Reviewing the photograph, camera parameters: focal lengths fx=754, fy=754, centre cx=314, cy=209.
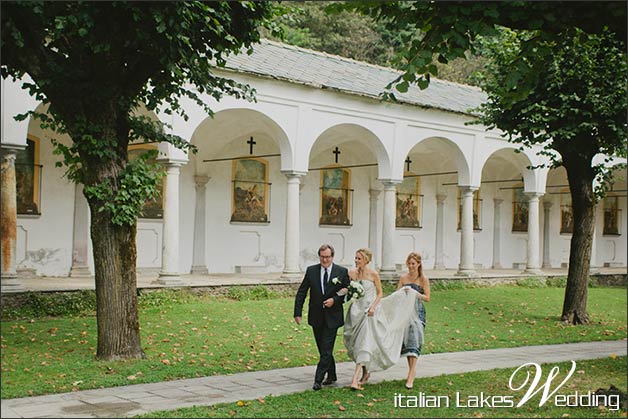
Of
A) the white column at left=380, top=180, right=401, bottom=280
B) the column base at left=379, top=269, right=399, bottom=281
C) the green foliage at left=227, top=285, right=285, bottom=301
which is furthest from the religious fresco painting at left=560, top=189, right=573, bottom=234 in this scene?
the green foliage at left=227, top=285, right=285, bottom=301

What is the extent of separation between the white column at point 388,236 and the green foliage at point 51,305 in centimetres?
932

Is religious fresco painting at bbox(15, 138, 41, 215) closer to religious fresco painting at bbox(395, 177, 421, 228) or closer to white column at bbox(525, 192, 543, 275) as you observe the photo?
religious fresco painting at bbox(395, 177, 421, 228)

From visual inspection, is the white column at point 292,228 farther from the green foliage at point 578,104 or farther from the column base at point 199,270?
the green foliage at point 578,104

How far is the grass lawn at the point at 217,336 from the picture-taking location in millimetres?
9594

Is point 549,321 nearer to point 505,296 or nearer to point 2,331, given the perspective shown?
point 505,296

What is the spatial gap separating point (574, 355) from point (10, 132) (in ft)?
36.3

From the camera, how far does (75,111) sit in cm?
1019

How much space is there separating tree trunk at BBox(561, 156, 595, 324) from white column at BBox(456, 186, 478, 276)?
6.82m

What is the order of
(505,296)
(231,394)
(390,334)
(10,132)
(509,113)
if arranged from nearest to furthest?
(231,394) → (390,334) → (10,132) → (509,113) → (505,296)

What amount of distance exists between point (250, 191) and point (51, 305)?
990 centimetres

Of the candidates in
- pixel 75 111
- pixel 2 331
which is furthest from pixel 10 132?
pixel 75 111

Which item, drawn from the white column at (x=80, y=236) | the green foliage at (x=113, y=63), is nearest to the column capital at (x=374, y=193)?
the white column at (x=80, y=236)

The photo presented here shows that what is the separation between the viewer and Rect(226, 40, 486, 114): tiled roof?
1938 cm

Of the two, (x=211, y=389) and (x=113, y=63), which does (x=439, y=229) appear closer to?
(x=113, y=63)
